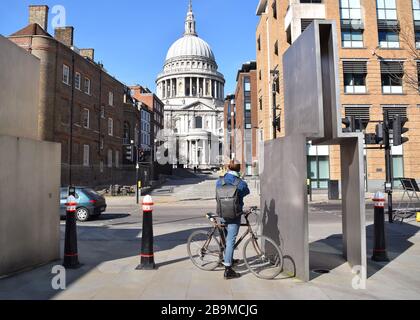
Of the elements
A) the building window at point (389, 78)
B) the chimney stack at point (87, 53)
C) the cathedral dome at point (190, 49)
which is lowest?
the building window at point (389, 78)

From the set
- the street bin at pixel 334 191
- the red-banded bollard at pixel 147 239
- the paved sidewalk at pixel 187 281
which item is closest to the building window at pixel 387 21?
the street bin at pixel 334 191

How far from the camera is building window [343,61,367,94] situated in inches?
1248

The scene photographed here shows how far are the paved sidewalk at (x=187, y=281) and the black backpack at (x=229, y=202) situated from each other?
1.05 meters

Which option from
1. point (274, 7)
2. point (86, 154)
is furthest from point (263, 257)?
point (274, 7)

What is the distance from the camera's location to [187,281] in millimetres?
6016

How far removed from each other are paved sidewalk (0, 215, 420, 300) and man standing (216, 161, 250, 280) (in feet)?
1.07

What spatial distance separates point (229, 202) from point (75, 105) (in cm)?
3133

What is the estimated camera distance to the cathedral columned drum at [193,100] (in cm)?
12069

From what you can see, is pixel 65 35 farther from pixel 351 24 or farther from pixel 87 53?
pixel 351 24

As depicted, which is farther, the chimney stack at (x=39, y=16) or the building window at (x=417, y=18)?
the chimney stack at (x=39, y=16)

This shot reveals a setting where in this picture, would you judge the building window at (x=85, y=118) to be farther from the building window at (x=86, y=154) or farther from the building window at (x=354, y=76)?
the building window at (x=354, y=76)

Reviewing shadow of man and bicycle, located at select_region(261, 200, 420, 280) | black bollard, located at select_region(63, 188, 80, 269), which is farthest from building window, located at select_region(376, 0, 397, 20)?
black bollard, located at select_region(63, 188, 80, 269)

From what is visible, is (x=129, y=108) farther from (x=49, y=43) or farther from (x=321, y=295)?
(x=321, y=295)
